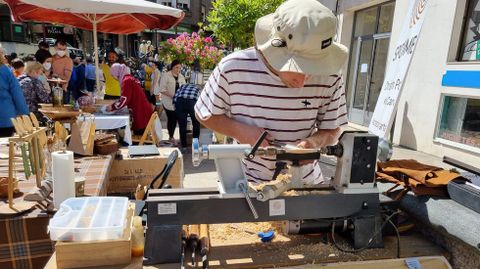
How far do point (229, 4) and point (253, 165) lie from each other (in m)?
8.30

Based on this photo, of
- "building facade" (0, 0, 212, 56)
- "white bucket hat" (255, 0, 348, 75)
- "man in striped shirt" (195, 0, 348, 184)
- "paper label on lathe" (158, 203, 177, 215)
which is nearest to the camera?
"paper label on lathe" (158, 203, 177, 215)

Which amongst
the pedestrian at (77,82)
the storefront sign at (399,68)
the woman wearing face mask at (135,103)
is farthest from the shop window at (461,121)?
the pedestrian at (77,82)

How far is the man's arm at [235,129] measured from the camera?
54.0 inches

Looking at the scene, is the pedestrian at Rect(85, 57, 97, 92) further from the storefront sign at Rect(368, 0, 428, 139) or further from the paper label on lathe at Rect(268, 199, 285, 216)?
the paper label on lathe at Rect(268, 199, 285, 216)

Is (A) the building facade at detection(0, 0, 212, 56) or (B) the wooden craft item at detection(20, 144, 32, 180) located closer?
(B) the wooden craft item at detection(20, 144, 32, 180)

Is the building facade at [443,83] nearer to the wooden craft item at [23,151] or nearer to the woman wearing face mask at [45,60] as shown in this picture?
the wooden craft item at [23,151]

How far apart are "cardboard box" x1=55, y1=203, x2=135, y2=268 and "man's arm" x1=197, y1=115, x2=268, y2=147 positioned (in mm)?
560

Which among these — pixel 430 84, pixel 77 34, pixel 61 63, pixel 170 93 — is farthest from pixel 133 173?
pixel 77 34

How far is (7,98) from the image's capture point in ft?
11.7

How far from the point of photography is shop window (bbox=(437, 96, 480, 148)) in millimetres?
4984

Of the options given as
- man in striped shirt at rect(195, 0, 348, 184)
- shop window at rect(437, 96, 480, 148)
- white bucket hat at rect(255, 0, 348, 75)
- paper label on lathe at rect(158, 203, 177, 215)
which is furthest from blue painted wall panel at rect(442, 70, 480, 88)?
paper label on lathe at rect(158, 203, 177, 215)

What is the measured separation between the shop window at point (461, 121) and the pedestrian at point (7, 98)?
5.75 metres

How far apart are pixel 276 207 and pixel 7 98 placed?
3.59 metres

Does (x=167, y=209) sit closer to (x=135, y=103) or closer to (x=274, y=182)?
(x=274, y=182)
